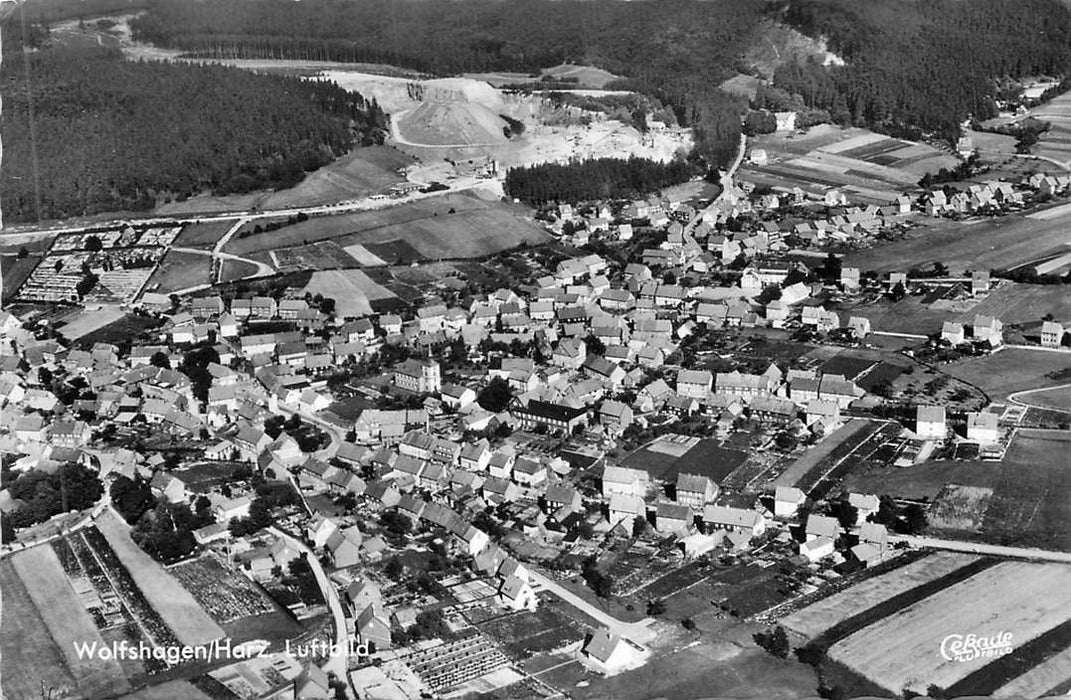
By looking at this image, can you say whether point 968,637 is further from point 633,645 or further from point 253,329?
point 253,329

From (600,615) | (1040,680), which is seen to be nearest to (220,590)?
(600,615)

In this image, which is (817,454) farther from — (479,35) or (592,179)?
(479,35)

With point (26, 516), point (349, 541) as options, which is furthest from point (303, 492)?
point (26, 516)

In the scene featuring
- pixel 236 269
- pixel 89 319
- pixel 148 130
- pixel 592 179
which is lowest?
pixel 89 319

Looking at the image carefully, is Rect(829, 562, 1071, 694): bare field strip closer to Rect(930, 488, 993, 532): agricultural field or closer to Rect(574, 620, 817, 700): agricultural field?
Rect(574, 620, 817, 700): agricultural field

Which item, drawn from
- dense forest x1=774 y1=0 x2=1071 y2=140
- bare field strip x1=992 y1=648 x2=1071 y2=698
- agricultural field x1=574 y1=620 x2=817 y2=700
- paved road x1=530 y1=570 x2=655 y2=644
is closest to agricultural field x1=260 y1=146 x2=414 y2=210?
dense forest x1=774 y1=0 x2=1071 y2=140

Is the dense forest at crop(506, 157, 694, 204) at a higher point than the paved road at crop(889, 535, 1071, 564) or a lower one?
higher
